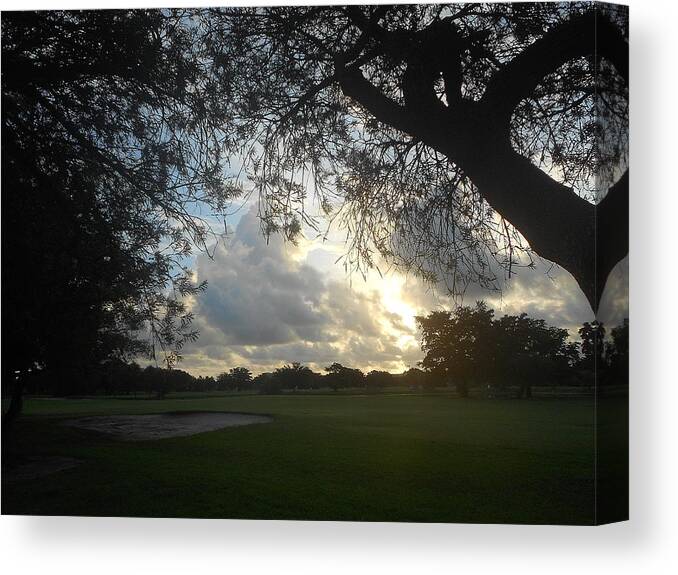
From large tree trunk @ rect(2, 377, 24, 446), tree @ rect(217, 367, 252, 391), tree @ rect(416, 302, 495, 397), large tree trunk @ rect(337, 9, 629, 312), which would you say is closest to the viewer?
large tree trunk @ rect(337, 9, 629, 312)

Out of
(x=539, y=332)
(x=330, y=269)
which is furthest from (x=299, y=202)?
(x=539, y=332)

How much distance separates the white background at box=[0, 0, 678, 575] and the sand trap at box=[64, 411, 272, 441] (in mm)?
640

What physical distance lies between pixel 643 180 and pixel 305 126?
2.51 meters

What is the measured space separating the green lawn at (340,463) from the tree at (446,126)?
101 cm

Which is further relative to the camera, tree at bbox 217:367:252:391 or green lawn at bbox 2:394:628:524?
tree at bbox 217:367:252:391

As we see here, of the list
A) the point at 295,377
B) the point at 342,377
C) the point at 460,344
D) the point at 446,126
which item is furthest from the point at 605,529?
the point at 446,126

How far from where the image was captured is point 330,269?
623 cm

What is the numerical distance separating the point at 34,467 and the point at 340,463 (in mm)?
2297

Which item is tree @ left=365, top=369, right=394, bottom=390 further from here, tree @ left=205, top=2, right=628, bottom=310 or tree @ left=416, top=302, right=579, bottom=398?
tree @ left=205, top=2, right=628, bottom=310

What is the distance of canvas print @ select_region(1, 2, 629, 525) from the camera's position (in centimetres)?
584

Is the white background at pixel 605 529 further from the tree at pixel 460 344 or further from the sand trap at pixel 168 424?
the tree at pixel 460 344

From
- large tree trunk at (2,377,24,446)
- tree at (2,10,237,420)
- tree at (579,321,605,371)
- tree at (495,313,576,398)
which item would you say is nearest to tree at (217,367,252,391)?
tree at (2,10,237,420)

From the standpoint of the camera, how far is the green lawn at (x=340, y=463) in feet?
18.9

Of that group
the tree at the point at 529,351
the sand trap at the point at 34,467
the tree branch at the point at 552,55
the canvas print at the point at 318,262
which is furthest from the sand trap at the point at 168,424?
the tree branch at the point at 552,55
